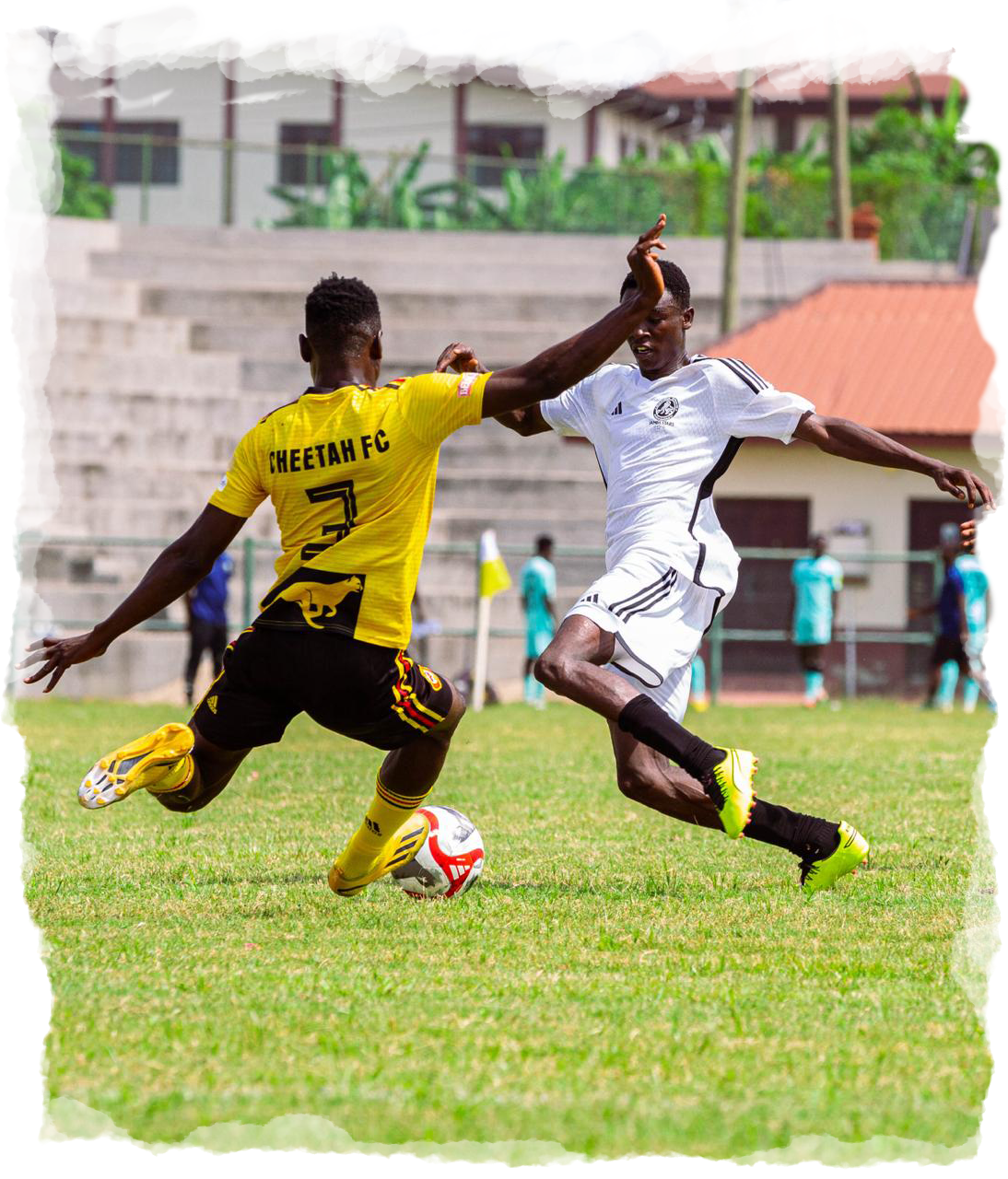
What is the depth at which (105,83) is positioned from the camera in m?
47.4

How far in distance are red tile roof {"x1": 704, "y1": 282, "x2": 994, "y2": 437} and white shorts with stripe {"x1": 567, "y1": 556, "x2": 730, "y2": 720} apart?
22.4 meters

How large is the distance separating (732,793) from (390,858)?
4.53 ft

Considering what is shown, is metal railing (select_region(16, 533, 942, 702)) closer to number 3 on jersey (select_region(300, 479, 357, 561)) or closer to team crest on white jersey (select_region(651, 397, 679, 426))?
team crest on white jersey (select_region(651, 397, 679, 426))

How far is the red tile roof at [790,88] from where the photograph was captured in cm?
5169

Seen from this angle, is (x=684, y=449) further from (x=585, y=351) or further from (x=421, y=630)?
(x=421, y=630)

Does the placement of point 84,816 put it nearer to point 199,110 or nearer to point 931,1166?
point 931,1166

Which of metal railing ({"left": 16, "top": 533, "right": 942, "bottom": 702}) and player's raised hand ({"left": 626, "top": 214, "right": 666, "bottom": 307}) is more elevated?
player's raised hand ({"left": 626, "top": 214, "right": 666, "bottom": 307})

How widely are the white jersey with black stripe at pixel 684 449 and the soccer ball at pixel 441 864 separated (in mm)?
1233

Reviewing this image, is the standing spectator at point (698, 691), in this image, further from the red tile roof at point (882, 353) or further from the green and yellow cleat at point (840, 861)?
the green and yellow cleat at point (840, 861)

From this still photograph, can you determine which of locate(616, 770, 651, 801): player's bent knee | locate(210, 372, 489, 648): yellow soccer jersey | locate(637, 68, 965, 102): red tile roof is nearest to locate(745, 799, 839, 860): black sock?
locate(616, 770, 651, 801): player's bent knee

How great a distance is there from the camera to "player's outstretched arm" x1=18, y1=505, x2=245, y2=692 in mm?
6352

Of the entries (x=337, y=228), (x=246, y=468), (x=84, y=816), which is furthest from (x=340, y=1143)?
(x=337, y=228)

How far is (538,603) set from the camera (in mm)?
24469

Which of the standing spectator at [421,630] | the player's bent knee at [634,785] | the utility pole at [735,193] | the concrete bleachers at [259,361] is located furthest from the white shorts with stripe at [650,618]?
the utility pole at [735,193]
